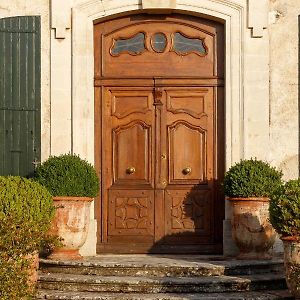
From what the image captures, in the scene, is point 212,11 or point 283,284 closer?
point 283,284

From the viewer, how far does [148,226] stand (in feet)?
37.7

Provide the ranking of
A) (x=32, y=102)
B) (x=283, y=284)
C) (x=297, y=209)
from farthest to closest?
(x=32, y=102) < (x=283, y=284) < (x=297, y=209)

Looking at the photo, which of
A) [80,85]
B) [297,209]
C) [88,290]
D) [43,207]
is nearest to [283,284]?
[297,209]

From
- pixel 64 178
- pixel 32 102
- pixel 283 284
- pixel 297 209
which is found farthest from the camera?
pixel 32 102

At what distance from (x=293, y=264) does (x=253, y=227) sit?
1557mm

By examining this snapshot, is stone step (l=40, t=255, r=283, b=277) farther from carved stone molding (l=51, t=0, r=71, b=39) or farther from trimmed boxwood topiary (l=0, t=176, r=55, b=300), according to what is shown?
carved stone molding (l=51, t=0, r=71, b=39)

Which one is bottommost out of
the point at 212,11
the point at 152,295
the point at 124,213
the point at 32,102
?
the point at 152,295

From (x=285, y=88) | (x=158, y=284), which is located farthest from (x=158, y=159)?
(x=158, y=284)

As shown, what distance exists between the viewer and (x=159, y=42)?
455 inches

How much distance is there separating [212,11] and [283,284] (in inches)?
146

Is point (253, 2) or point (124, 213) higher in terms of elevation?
point (253, 2)

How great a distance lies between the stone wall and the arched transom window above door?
2.42 ft

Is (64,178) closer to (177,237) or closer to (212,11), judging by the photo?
(177,237)

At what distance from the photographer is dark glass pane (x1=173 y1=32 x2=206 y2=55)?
11.5 m
